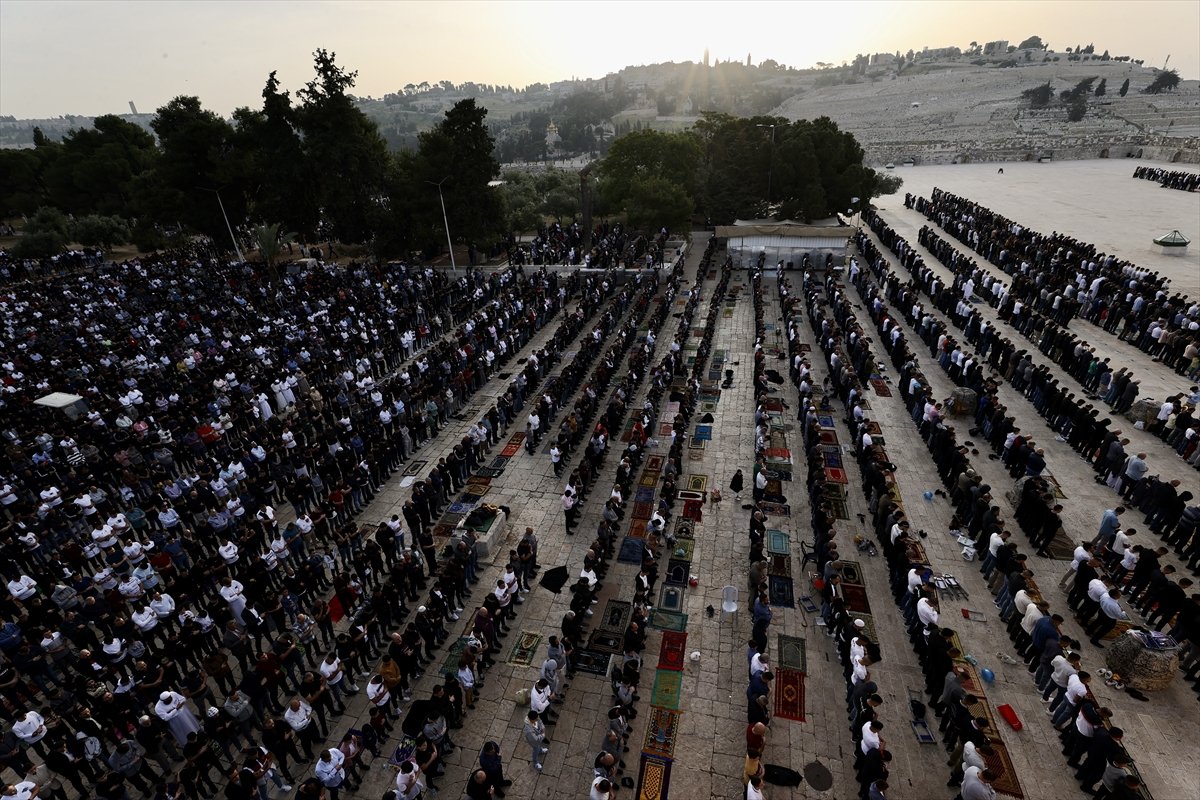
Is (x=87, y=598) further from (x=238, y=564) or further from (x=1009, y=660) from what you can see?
(x=1009, y=660)

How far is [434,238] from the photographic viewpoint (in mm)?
38406

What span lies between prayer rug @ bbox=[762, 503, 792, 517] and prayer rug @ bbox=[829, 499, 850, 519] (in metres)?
1.07

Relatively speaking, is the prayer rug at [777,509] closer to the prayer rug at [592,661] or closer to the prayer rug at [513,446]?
the prayer rug at [592,661]

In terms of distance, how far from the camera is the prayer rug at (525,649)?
11.2 meters

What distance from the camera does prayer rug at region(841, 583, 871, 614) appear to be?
11961 millimetres

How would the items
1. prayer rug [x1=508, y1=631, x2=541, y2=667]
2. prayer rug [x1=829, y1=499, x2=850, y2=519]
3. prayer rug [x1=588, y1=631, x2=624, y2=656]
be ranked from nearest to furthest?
prayer rug [x1=508, y1=631, x2=541, y2=667]
prayer rug [x1=588, y1=631, x2=624, y2=656]
prayer rug [x1=829, y1=499, x2=850, y2=519]

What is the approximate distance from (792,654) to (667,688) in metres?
2.62

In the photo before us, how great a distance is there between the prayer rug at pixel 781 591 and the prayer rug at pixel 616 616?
3147 millimetres

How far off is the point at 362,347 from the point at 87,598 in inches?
613

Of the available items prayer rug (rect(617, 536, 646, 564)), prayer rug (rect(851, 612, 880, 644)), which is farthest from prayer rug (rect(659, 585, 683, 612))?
prayer rug (rect(851, 612, 880, 644))

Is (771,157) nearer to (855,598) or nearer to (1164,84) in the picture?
(855,598)

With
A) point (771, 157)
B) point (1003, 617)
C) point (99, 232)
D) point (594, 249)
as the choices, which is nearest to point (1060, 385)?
point (1003, 617)

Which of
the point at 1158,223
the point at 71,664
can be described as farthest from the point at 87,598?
the point at 1158,223

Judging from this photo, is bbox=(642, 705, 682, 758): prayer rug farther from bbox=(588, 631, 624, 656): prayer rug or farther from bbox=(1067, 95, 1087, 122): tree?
bbox=(1067, 95, 1087, 122): tree
